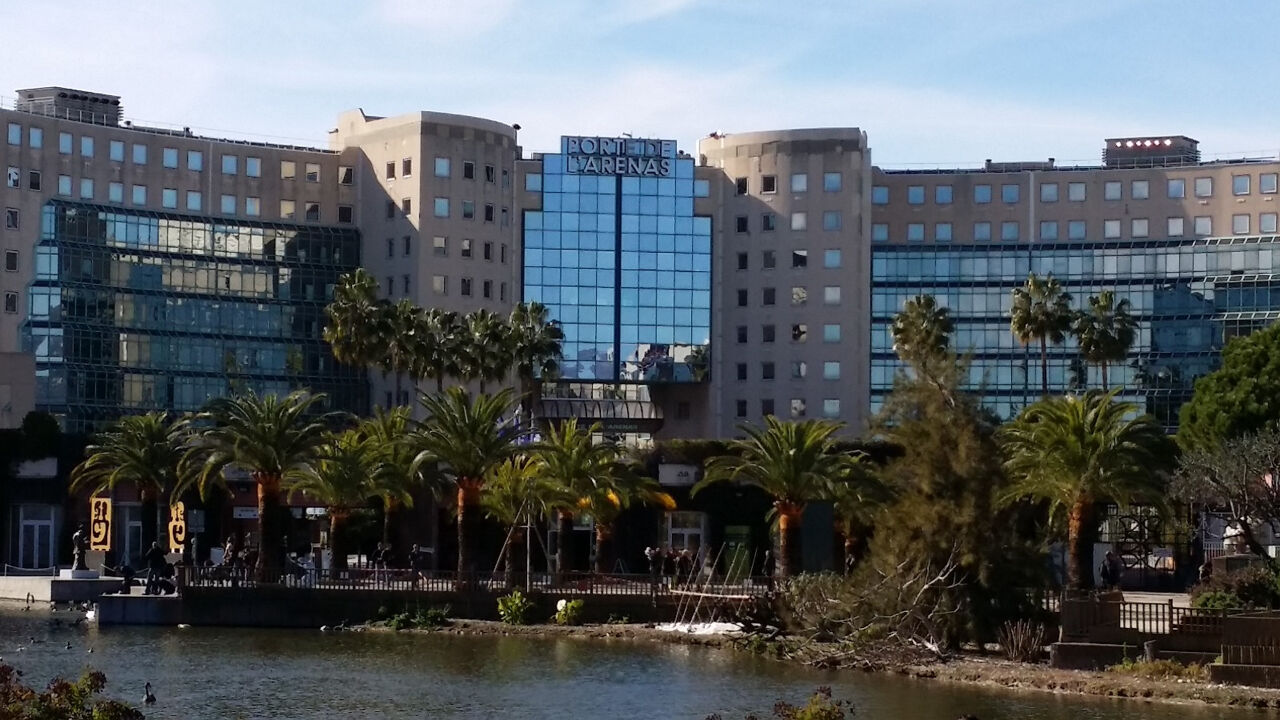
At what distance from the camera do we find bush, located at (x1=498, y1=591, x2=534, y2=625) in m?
69.2

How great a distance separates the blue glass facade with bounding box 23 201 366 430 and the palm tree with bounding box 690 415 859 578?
5895cm

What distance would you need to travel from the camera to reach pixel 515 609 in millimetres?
69250

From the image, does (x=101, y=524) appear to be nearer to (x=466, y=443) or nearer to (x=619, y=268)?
(x=466, y=443)

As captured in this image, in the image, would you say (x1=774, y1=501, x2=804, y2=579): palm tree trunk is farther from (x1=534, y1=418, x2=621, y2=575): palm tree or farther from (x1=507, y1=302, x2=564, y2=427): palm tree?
(x1=507, y1=302, x2=564, y2=427): palm tree

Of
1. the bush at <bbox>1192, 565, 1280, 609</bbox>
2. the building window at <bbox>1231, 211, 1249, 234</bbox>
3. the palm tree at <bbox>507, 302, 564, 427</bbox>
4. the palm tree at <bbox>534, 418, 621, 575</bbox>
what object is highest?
the building window at <bbox>1231, 211, 1249, 234</bbox>

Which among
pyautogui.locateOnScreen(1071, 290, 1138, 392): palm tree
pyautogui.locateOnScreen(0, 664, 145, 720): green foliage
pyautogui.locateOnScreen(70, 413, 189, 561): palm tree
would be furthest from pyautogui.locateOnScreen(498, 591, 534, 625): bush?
pyautogui.locateOnScreen(1071, 290, 1138, 392): palm tree

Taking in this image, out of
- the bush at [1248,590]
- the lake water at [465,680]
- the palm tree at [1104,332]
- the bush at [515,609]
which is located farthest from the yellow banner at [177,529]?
the palm tree at [1104,332]

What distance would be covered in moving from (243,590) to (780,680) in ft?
82.3

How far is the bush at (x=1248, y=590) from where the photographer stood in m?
54.5

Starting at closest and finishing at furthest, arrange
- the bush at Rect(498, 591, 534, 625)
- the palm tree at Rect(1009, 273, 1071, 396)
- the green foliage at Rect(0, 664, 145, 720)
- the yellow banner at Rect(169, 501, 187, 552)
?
the green foliage at Rect(0, 664, 145, 720) → the bush at Rect(498, 591, 534, 625) → the yellow banner at Rect(169, 501, 187, 552) → the palm tree at Rect(1009, 273, 1071, 396)

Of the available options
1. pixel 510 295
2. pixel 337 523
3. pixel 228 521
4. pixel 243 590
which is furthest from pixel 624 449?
pixel 510 295

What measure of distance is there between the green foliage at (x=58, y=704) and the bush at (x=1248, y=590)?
3150cm

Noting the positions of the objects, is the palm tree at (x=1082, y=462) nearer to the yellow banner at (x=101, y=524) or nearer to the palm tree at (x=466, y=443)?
the palm tree at (x=466, y=443)

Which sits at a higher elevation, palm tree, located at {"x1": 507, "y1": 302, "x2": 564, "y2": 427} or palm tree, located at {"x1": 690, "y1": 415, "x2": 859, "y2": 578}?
palm tree, located at {"x1": 507, "y1": 302, "x2": 564, "y2": 427}
